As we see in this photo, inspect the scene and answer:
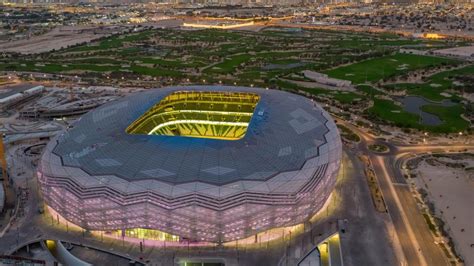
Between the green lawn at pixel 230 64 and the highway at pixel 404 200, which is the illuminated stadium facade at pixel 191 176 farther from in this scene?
the green lawn at pixel 230 64

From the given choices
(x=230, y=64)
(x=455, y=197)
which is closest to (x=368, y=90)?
(x=230, y=64)

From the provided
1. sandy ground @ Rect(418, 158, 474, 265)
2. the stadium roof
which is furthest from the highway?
the stadium roof

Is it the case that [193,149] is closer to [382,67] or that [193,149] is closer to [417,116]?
[417,116]

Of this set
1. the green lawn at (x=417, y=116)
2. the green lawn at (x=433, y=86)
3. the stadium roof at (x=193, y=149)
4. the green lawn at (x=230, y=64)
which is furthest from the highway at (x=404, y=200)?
the green lawn at (x=230, y=64)

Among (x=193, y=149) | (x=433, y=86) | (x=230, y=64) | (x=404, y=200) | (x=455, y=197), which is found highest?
(x=193, y=149)

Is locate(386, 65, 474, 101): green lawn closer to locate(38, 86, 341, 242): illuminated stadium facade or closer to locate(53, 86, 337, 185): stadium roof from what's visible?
locate(53, 86, 337, 185): stadium roof

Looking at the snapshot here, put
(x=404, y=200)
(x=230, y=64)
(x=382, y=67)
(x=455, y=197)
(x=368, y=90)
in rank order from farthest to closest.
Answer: (x=230, y=64) → (x=382, y=67) → (x=368, y=90) → (x=455, y=197) → (x=404, y=200)

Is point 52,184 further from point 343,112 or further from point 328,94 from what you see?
Answer: point 328,94
